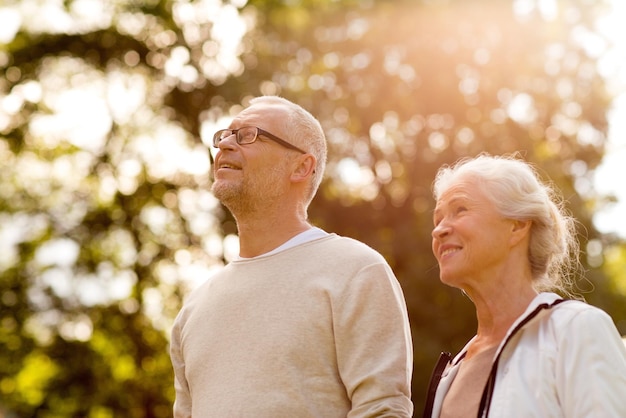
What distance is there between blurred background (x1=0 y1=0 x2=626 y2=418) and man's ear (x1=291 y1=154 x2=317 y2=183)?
961cm

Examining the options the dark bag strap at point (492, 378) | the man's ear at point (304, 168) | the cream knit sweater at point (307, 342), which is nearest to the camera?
the dark bag strap at point (492, 378)

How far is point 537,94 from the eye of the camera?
15.8 m

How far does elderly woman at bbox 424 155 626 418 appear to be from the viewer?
2.88m

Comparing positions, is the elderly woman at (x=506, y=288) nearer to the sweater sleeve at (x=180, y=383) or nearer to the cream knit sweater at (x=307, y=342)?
the cream knit sweater at (x=307, y=342)

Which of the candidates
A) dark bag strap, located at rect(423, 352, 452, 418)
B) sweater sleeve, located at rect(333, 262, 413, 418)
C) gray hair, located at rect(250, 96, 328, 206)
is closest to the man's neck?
gray hair, located at rect(250, 96, 328, 206)

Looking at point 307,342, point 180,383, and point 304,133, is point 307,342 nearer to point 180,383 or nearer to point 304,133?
point 180,383

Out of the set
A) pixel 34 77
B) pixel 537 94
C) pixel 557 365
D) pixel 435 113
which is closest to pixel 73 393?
pixel 34 77

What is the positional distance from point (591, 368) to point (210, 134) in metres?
15.0

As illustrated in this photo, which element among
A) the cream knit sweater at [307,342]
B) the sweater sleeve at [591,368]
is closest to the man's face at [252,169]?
the cream knit sweater at [307,342]

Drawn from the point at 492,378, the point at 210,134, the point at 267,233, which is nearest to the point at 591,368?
the point at 492,378

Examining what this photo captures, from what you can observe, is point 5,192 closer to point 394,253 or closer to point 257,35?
point 257,35

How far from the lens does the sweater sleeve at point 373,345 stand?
337 cm

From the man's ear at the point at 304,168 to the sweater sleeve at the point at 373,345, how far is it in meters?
0.63

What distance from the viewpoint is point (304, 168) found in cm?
411
